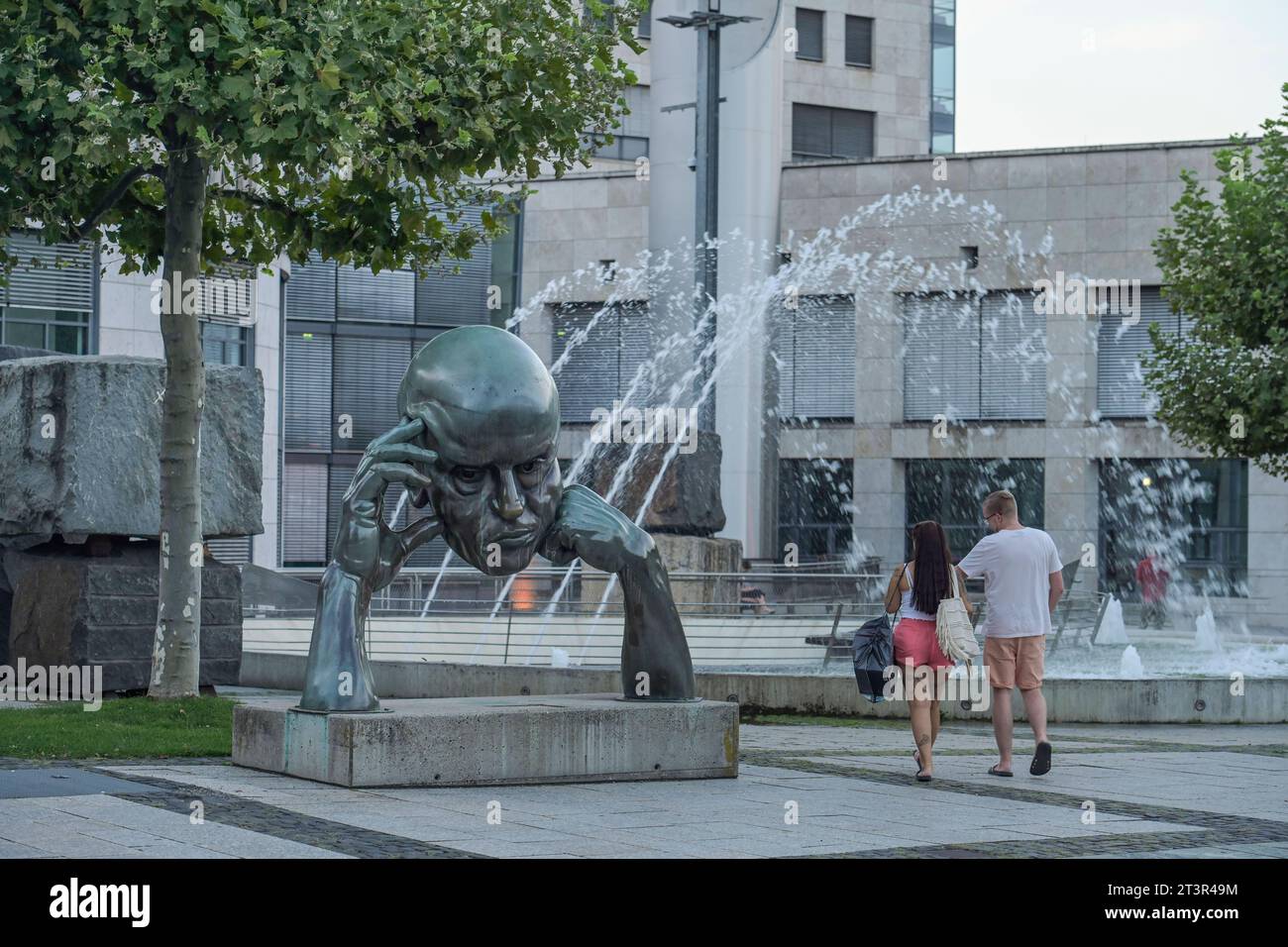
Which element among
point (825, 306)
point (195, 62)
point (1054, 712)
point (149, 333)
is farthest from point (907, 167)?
point (195, 62)

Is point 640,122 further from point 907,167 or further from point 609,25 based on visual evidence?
Result: point 609,25

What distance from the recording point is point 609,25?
14.6 meters

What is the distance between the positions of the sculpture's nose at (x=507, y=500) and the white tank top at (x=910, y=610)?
97.4 inches

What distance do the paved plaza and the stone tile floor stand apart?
2 centimetres

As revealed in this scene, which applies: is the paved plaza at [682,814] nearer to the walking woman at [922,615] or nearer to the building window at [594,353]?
the walking woman at [922,615]

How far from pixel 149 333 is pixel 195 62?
1840 centimetres

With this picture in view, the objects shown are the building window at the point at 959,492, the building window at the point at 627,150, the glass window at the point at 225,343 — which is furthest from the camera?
the building window at the point at 627,150

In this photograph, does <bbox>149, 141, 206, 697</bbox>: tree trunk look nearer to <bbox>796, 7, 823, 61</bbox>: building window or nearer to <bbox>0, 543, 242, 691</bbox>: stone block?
<bbox>0, 543, 242, 691</bbox>: stone block

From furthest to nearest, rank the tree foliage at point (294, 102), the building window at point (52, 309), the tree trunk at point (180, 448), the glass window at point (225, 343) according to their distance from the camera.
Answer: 1. the glass window at point (225, 343)
2. the building window at point (52, 309)
3. the tree trunk at point (180, 448)
4. the tree foliage at point (294, 102)

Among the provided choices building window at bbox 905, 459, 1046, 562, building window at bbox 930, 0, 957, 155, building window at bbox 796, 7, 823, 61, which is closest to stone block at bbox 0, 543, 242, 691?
building window at bbox 905, 459, 1046, 562

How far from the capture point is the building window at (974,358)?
135ft

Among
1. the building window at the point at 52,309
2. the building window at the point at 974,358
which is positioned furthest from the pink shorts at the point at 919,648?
the building window at the point at 974,358
